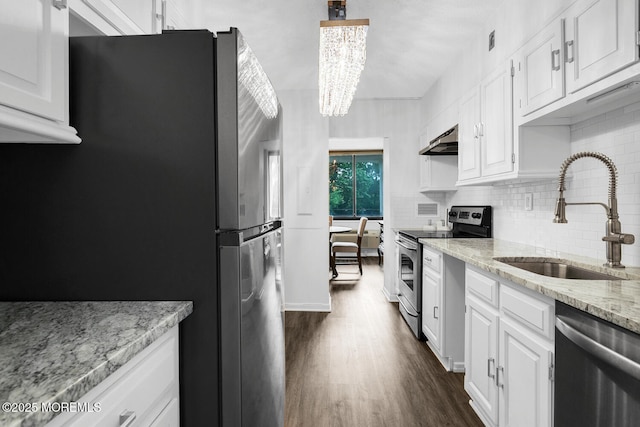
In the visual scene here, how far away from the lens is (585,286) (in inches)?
50.1

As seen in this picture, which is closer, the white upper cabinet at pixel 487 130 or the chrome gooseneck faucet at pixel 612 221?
the chrome gooseneck faucet at pixel 612 221

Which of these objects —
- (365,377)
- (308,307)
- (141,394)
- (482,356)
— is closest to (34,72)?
(141,394)

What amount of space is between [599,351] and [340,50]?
6.53 ft

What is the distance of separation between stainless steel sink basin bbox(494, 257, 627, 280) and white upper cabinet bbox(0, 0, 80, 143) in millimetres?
2041

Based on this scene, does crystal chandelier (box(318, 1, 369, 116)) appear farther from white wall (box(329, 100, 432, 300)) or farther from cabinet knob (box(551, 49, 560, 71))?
white wall (box(329, 100, 432, 300))

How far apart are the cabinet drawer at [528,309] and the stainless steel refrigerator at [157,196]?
1.09m

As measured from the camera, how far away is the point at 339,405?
2166mm

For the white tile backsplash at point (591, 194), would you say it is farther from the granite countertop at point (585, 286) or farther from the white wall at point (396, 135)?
the white wall at point (396, 135)

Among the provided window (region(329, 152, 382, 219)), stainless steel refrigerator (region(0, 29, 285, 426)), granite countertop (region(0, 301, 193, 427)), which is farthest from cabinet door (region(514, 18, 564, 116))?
window (region(329, 152, 382, 219))

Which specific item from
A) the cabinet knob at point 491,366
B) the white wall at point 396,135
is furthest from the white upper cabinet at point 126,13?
the white wall at point 396,135

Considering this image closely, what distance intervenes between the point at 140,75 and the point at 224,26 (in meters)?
2.00

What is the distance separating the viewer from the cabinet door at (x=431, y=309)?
275cm

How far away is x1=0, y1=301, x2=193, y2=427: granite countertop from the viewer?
583 millimetres

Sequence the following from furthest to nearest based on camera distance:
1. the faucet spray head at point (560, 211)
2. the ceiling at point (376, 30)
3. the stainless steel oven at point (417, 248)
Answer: the stainless steel oven at point (417, 248) < the ceiling at point (376, 30) < the faucet spray head at point (560, 211)
